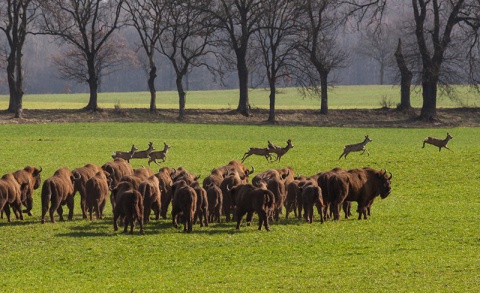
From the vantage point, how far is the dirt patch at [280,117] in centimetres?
6700

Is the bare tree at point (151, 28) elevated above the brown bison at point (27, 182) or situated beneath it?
elevated above

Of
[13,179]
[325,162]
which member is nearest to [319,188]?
[13,179]

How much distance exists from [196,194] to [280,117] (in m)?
51.4

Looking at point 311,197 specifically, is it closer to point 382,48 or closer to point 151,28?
point 151,28

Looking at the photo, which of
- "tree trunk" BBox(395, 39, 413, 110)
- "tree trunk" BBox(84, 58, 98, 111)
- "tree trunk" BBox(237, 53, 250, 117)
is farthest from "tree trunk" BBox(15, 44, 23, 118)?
"tree trunk" BBox(395, 39, 413, 110)

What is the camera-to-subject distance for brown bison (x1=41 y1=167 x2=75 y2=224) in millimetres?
22031

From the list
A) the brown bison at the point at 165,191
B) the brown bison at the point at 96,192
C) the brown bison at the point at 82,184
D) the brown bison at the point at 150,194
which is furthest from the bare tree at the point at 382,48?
the brown bison at the point at 150,194

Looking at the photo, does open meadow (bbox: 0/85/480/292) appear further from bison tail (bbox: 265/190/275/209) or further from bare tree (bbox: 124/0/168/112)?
bare tree (bbox: 124/0/168/112)

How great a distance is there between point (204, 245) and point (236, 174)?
5.31m

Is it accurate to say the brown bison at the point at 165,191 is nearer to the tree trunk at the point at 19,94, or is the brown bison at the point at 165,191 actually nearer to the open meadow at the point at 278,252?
the open meadow at the point at 278,252

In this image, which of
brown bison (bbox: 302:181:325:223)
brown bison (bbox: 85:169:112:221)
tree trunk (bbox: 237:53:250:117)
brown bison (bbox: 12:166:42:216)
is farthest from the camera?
tree trunk (bbox: 237:53:250:117)

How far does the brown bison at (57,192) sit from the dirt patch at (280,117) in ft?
139

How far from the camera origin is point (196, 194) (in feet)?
68.4

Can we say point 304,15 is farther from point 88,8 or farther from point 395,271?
point 395,271
